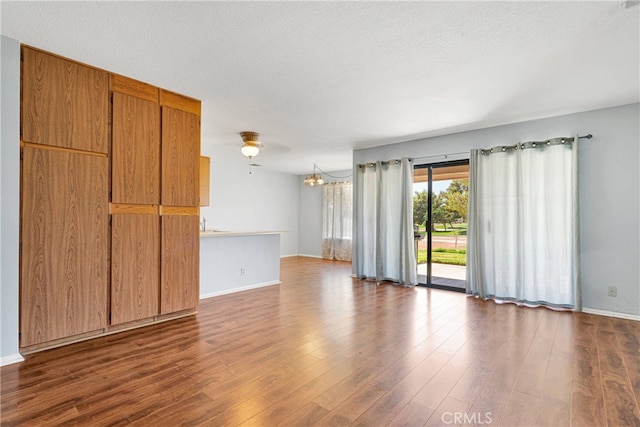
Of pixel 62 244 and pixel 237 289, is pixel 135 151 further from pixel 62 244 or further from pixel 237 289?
pixel 237 289

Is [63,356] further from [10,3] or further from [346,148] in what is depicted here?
[346,148]

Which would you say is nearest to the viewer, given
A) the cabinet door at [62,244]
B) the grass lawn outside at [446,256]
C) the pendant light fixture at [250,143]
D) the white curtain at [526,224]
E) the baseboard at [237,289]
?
the cabinet door at [62,244]

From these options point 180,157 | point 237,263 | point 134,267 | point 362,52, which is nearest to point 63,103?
point 180,157

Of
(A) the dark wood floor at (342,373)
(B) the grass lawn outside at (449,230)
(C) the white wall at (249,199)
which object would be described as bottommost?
(A) the dark wood floor at (342,373)

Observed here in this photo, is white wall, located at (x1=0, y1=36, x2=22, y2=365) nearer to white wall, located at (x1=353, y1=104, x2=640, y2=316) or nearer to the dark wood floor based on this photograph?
the dark wood floor

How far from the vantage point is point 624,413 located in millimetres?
1879

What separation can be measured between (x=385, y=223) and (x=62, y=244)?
4.62 meters

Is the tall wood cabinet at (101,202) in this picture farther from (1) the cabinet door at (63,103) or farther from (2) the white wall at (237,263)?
(2) the white wall at (237,263)

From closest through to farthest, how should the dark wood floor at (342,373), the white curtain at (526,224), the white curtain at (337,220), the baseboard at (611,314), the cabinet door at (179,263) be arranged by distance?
the dark wood floor at (342,373) < the cabinet door at (179,263) < the baseboard at (611,314) < the white curtain at (526,224) < the white curtain at (337,220)

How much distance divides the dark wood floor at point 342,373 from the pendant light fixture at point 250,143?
259cm

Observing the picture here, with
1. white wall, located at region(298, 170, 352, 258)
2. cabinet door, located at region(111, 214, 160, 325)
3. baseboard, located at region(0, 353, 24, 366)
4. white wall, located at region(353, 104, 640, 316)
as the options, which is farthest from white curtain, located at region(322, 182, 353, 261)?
baseboard, located at region(0, 353, 24, 366)

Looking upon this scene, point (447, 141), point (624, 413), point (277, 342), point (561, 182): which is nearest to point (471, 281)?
point (561, 182)

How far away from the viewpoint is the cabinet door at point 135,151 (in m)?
3.11

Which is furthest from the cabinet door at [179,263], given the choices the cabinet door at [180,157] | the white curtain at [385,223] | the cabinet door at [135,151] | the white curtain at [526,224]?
the white curtain at [526,224]
